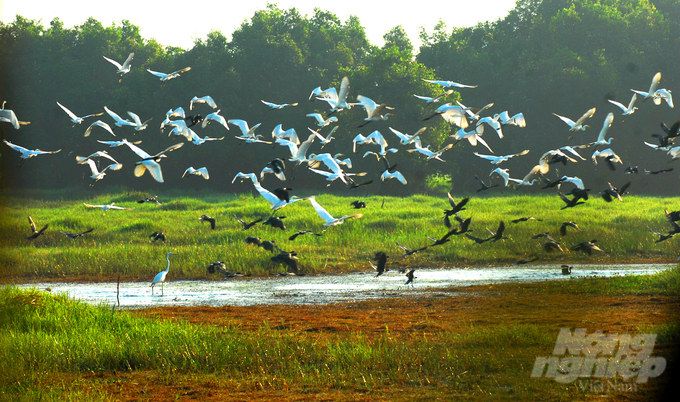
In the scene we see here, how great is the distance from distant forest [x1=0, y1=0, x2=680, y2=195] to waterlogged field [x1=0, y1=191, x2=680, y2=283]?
654 inches

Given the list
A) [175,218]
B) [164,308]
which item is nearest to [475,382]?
[164,308]

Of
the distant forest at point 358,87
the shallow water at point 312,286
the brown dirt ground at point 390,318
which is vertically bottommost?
the shallow water at point 312,286

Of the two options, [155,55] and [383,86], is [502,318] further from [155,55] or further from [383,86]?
[155,55]

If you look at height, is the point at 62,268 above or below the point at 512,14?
below

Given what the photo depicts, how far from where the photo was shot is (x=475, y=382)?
7617 mm

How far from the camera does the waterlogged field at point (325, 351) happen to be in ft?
24.5

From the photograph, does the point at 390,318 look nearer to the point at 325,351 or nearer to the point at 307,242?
the point at 325,351

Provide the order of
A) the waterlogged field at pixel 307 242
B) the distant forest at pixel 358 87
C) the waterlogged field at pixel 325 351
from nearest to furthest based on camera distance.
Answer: the waterlogged field at pixel 325 351 → the waterlogged field at pixel 307 242 → the distant forest at pixel 358 87

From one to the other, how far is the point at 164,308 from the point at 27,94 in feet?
140

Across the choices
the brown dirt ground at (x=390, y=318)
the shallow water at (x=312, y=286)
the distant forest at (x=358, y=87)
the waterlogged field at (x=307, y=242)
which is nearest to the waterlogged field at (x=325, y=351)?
the brown dirt ground at (x=390, y=318)

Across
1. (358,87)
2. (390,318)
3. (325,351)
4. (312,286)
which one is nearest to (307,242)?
(312,286)

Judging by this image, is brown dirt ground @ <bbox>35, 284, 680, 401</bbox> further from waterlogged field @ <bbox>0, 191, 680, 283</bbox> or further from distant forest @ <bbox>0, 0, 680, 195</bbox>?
distant forest @ <bbox>0, 0, 680, 195</bbox>

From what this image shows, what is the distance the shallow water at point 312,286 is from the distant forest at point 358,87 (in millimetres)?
23294

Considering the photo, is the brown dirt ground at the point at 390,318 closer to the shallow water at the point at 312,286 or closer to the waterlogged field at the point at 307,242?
the shallow water at the point at 312,286
